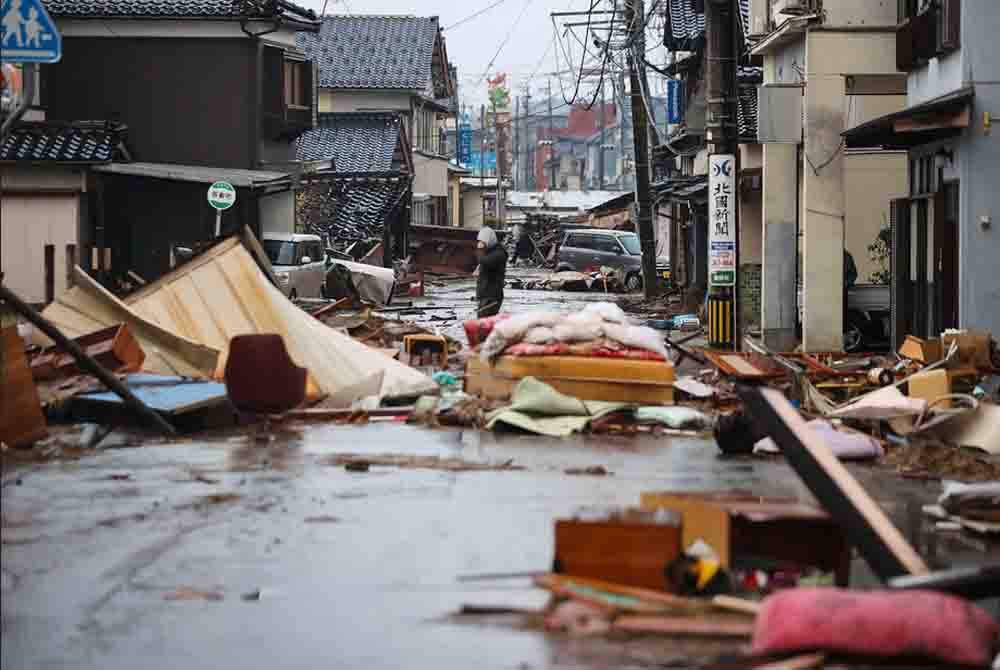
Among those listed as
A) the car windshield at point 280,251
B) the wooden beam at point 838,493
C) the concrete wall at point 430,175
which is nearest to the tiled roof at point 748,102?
the car windshield at point 280,251

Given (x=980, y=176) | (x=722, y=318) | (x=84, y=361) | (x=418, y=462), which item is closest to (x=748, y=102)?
(x=722, y=318)

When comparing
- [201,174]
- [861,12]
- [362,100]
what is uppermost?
[362,100]

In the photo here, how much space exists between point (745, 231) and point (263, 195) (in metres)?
12.9

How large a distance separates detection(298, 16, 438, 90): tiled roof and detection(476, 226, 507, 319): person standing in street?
137 ft

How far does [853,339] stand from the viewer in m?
27.8

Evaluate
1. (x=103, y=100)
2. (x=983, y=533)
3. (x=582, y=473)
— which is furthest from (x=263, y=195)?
(x=983, y=533)

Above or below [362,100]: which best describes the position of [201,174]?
below

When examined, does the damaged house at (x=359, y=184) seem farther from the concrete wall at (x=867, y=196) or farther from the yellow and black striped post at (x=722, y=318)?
the yellow and black striped post at (x=722, y=318)

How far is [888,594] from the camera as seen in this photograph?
6398 millimetres

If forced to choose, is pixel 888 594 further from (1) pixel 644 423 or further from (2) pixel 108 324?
(2) pixel 108 324

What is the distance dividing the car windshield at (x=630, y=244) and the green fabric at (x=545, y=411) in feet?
146

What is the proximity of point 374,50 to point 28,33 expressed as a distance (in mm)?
57590

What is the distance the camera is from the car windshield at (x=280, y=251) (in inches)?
1524

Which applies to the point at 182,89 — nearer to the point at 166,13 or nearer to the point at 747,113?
the point at 166,13
